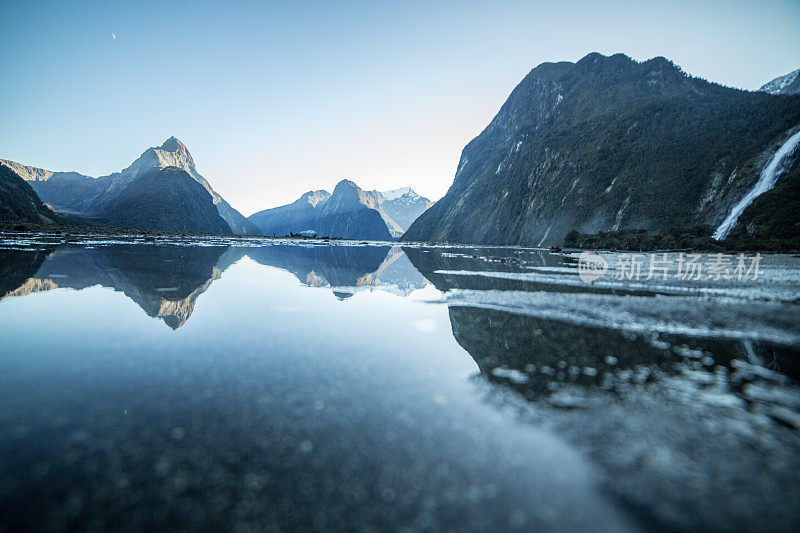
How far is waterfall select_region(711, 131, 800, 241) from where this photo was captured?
5938 cm

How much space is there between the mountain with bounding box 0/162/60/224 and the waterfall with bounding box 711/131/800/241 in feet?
584

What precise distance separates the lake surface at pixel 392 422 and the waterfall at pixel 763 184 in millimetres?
68590

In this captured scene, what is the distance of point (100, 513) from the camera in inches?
129

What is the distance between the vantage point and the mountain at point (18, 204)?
349 ft

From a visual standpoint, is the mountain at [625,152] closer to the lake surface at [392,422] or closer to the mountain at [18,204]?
the lake surface at [392,422]

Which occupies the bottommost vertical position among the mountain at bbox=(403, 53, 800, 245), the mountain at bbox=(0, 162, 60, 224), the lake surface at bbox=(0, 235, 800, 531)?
the lake surface at bbox=(0, 235, 800, 531)

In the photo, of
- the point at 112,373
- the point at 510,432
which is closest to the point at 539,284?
the point at 510,432

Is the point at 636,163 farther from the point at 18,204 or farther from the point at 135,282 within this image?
the point at 18,204

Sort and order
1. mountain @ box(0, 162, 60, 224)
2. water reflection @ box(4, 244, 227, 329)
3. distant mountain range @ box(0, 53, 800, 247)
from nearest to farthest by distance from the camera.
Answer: water reflection @ box(4, 244, 227, 329), distant mountain range @ box(0, 53, 800, 247), mountain @ box(0, 162, 60, 224)

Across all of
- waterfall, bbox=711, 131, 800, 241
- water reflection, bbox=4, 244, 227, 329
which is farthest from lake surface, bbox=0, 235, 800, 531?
waterfall, bbox=711, 131, 800, 241

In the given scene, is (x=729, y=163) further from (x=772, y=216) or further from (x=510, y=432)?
(x=510, y=432)

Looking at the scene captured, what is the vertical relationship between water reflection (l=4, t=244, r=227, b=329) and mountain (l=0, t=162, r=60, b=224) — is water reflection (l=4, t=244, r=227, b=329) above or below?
below

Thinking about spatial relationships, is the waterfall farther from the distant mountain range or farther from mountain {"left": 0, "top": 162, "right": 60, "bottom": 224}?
mountain {"left": 0, "top": 162, "right": 60, "bottom": 224}

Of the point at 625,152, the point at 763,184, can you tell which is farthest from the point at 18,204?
the point at 763,184
